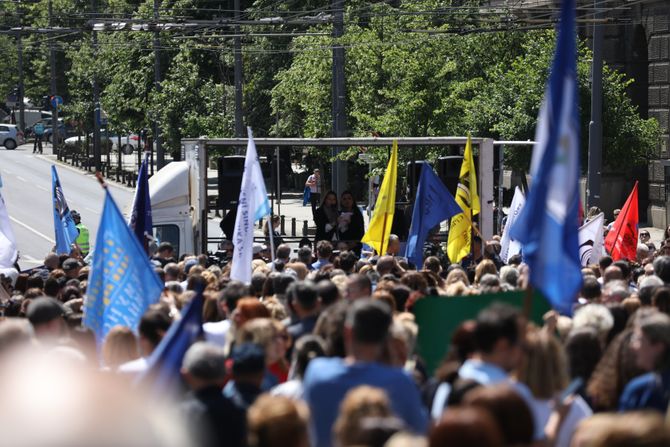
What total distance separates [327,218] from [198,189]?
7.62ft

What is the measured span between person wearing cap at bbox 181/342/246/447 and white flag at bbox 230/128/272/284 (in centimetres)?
553

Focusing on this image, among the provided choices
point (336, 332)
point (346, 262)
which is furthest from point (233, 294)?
point (346, 262)

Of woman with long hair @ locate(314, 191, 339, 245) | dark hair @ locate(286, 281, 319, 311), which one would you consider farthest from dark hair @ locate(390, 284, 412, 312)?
woman with long hair @ locate(314, 191, 339, 245)

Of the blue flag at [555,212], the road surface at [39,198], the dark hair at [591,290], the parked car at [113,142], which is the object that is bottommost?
the road surface at [39,198]

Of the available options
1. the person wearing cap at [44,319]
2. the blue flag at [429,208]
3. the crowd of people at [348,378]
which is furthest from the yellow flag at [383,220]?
the person wearing cap at [44,319]

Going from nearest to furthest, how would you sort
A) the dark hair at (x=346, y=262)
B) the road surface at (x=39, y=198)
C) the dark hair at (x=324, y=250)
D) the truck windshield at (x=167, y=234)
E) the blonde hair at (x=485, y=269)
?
1. the blonde hair at (x=485, y=269)
2. the dark hair at (x=346, y=262)
3. the dark hair at (x=324, y=250)
4. the truck windshield at (x=167, y=234)
5. the road surface at (x=39, y=198)

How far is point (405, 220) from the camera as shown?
21094 mm

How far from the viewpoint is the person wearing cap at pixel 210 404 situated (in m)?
5.79

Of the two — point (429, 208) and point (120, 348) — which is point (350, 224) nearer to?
point (429, 208)

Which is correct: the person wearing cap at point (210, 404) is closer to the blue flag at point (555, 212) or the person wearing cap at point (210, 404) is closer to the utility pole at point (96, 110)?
the blue flag at point (555, 212)

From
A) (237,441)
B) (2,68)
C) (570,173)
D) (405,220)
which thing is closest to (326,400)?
(237,441)

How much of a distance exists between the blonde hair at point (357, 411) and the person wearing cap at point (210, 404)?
2.14ft

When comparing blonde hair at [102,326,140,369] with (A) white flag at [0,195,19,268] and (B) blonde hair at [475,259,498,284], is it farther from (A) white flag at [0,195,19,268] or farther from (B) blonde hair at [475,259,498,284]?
(A) white flag at [0,195,19,268]

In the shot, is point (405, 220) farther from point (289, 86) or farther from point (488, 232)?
point (289, 86)
